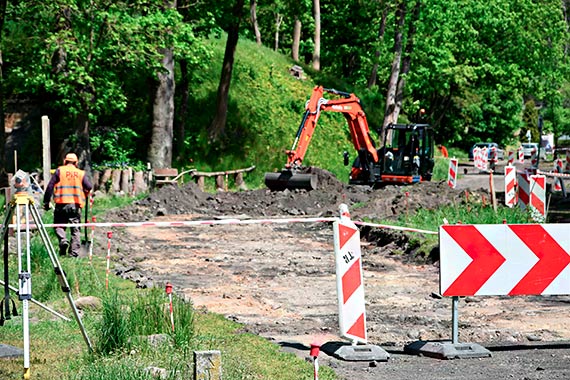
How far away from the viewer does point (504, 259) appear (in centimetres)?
1114

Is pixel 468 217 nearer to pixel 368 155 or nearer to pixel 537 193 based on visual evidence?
pixel 537 193

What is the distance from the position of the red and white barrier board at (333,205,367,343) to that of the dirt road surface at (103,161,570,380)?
414mm

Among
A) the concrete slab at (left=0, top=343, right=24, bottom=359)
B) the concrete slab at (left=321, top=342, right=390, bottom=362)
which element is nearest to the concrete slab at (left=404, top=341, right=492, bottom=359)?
the concrete slab at (left=321, top=342, right=390, bottom=362)

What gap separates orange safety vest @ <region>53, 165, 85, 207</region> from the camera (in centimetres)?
1780

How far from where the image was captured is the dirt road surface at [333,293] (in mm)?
10695

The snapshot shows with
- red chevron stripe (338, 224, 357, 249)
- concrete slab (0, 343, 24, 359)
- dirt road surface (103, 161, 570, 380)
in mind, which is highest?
red chevron stripe (338, 224, 357, 249)

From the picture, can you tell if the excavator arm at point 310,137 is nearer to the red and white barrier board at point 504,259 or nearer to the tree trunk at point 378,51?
the tree trunk at point 378,51

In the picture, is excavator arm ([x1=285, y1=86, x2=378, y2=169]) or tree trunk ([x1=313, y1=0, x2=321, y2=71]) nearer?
excavator arm ([x1=285, y1=86, x2=378, y2=169])

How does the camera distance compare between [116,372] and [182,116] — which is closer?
[116,372]

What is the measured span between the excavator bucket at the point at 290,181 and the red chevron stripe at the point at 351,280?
23.8m

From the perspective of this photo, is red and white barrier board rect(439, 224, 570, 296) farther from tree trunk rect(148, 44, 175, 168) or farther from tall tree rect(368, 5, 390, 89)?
tall tree rect(368, 5, 390, 89)

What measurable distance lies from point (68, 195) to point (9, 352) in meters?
7.80

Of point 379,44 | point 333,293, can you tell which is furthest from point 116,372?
point 379,44

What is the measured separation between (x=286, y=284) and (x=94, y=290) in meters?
3.98
